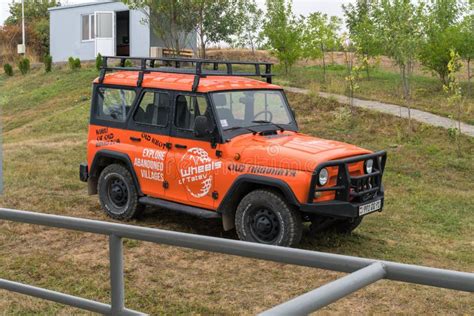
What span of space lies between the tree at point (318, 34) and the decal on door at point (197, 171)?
14392 millimetres

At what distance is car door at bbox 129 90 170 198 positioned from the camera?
25.6 ft

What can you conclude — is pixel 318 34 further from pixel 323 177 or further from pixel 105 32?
pixel 323 177

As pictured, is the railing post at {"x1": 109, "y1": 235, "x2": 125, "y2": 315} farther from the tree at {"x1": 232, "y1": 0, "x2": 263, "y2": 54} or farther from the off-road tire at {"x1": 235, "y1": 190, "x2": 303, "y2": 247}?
the tree at {"x1": 232, "y1": 0, "x2": 263, "y2": 54}

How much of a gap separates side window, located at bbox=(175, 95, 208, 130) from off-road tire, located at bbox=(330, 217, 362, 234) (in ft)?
6.75

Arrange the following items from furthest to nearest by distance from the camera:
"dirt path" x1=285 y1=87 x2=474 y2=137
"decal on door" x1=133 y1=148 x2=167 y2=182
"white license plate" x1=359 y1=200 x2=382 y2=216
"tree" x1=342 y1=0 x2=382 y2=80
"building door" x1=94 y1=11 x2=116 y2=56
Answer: "building door" x1=94 y1=11 x2=116 y2=56
"tree" x1=342 y1=0 x2=382 y2=80
"dirt path" x1=285 y1=87 x2=474 y2=137
"decal on door" x1=133 y1=148 x2=167 y2=182
"white license plate" x1=359 y1=200 x2=382 y2=216

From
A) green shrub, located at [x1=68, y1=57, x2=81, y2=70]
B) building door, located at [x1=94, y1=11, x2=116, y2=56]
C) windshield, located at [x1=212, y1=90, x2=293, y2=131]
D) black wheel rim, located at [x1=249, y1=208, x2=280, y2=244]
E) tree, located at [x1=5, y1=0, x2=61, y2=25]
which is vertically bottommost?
black wheel rim, located at [x1=249, y1=208, x2=280, y2=244]

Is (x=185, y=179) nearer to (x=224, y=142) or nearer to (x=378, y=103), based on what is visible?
(x=224, y=142)

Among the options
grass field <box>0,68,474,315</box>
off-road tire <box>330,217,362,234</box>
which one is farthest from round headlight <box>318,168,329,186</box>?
off-road tire <box>330,217,362,234</box>

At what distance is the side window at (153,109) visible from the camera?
7.86 meters

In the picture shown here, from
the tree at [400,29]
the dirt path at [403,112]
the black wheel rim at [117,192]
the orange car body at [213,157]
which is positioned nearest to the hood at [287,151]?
the orange car body at [213,157]

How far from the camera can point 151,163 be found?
7.90 meters

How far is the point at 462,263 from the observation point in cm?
689

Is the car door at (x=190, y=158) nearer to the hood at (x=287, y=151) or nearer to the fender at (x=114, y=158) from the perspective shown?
the hood at (x=287, y=151)

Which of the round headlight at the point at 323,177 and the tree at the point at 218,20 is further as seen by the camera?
the tree at the point at 218,20
